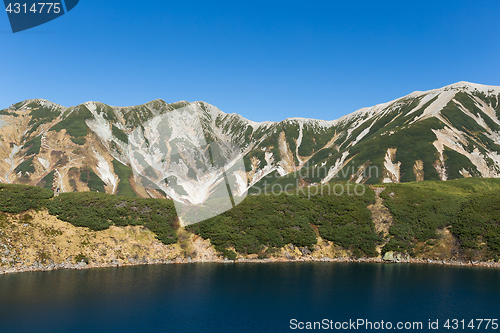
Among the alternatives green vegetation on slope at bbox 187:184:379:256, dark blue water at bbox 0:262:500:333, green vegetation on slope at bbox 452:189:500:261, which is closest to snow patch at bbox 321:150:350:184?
green vegetation on slope at bbox 187:184:379:256

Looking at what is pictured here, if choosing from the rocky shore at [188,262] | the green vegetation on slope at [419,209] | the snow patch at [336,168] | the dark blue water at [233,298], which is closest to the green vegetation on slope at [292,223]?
the rocky shore at [188,262]

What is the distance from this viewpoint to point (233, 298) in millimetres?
41719

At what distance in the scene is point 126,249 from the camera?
62688 millimetres

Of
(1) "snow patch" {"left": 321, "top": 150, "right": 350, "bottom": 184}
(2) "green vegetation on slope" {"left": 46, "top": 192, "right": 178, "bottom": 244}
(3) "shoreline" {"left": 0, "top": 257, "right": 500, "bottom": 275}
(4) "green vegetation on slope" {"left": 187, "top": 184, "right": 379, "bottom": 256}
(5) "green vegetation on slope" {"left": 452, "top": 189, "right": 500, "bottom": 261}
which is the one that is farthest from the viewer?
(1) "snow patch" {"left": 321, "top": 150, "right": 350, "bottom": 184}

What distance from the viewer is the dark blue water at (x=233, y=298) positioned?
33.1 metres

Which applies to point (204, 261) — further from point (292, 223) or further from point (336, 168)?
point (336, 168)

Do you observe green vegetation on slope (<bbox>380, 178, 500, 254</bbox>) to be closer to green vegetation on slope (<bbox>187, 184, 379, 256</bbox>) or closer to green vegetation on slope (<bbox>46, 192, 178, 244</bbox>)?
green vegetation on slope (<bbox>187, 184, 379, 256</bbox>)

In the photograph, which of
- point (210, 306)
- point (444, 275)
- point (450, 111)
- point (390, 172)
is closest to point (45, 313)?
point (210, 306)

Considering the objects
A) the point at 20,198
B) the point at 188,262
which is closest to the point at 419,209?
the point at 188,262

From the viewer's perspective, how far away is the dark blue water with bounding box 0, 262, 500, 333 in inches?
1302

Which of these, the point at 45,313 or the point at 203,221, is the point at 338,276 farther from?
the point at 45,313

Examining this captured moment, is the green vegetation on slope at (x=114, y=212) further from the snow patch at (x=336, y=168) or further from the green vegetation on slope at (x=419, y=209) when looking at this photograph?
the snow patch at (x=336, y=168)

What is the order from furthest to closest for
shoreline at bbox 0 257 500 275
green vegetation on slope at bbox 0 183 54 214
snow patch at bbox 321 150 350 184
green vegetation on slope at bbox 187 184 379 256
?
snow patch at bbox 321 150 350 184 → green vegetation on slope at bbox 187 184 379 256 → green vegetation on slope at bbox 0 183 54 214 → shoreline at bbox 0 257 500 275

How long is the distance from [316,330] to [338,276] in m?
22.7
